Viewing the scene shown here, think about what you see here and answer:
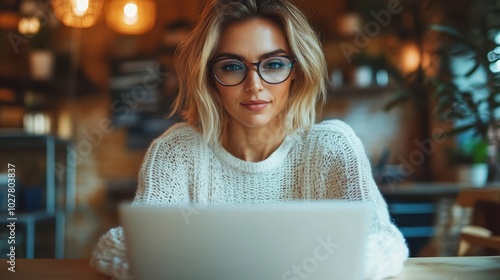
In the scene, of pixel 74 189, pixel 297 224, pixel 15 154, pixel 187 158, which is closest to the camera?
pixel 297 224

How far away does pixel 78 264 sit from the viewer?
101 cm

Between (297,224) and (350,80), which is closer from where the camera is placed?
(297,224)

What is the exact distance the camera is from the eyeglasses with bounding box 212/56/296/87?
1117 millimetres

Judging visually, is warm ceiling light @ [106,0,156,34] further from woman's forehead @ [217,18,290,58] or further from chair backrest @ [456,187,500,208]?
woman's forehead @ [217,18,290,58]

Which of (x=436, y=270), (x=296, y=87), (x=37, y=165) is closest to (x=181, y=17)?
(x=37, y=165)

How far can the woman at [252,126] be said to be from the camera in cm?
112

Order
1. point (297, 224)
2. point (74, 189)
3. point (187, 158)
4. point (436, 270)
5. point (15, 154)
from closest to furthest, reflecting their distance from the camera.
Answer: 1. point (297, 224)
2. point (436, 270)
3. point (187, 158)
4. point (15, 154)
5. point (74, 189)

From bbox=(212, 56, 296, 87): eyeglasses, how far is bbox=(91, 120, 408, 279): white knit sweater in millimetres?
150

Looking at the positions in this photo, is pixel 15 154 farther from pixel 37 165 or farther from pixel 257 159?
pixel 257 159

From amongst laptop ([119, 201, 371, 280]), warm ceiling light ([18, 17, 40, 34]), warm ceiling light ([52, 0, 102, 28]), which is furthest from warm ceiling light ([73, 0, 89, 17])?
laptop ([119, 201, 371, 280])

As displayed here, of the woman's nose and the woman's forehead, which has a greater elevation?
the woman's forehead

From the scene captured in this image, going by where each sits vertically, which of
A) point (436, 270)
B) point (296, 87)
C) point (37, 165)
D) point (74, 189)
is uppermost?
point (296, 87)

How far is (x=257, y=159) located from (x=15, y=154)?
2.66 meters

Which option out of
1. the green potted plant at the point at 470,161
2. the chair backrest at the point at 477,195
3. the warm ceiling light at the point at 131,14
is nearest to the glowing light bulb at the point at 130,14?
the warm ceiling light at the point at 131,14
